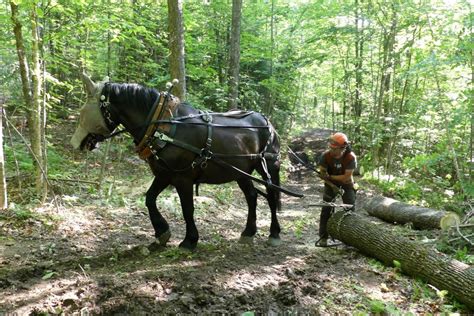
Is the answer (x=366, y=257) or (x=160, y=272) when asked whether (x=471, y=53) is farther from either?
(x=160, y=272)

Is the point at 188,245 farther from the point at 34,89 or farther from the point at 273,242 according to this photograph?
the point at 34,89

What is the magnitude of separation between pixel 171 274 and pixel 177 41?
601cm

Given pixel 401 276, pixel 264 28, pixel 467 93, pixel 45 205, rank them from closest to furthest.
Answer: pixel 401 276, pixel 45 205, pixel 467 93, pixel 264 28

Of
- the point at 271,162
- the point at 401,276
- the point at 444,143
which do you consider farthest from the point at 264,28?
the point at 401,276

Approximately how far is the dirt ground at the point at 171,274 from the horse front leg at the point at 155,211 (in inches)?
6.3

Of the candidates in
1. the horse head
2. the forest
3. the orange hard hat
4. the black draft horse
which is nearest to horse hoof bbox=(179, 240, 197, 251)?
the black draft horse

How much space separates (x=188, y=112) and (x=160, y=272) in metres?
2.11

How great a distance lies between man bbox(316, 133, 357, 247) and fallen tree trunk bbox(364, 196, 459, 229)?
84.0 inches

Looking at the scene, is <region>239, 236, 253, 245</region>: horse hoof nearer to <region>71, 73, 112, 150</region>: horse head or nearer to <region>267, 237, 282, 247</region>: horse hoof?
<region>267, 237, 282, 247</region>: horse hoof

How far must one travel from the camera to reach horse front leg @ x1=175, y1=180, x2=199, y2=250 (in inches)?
185

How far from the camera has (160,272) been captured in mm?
3840

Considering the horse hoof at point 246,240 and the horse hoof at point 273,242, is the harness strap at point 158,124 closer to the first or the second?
the horse hoof at point 246,240

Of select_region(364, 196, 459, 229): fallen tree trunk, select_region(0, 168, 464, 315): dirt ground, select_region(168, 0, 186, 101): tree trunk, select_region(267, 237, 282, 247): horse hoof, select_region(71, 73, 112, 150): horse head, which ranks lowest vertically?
select_region(364, 196, 459, 229): fallen tree trunk

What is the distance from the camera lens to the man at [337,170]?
578 centimetres
